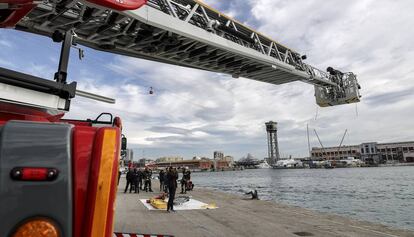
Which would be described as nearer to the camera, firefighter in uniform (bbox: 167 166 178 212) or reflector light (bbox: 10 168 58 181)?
reflector light (bbox: 10 168 58 181)

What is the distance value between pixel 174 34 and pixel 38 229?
1151 cm

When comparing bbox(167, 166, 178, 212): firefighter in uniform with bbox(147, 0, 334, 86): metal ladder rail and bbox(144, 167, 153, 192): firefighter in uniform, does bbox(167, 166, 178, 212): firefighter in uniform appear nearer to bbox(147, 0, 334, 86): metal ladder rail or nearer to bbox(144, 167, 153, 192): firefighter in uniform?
bbox(147, 0, 334, 86): metal ladder rail

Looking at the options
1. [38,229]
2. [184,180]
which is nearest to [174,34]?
[38,229]

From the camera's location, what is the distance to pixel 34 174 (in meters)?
1.73

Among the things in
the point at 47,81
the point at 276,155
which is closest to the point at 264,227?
the point at 47,81

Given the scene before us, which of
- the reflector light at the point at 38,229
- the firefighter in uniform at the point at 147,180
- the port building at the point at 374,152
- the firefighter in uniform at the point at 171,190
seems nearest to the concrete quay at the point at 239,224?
the firefighter in uniform at the point at 171,190

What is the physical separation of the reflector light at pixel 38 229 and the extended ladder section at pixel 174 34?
242 inches

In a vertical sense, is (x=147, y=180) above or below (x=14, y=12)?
below

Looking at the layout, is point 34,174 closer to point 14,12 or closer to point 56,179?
point 56,179

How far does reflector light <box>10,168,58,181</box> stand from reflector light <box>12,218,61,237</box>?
0.72 feet

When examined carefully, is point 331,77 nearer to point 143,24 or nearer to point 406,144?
point 143,24

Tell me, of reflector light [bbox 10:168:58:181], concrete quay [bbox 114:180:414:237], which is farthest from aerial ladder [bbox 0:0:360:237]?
concrete quay [bbox 114:180:414:237]

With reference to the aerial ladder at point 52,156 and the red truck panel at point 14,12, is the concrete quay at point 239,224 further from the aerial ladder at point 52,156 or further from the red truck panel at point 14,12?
the red truck panel at point 14,12

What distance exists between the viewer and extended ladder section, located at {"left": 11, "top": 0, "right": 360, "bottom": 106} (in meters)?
10.4
